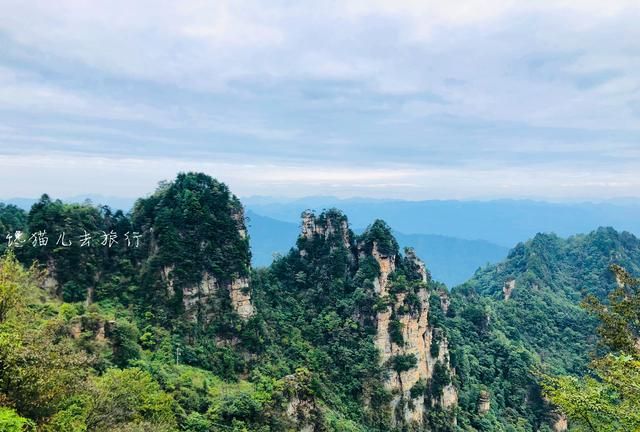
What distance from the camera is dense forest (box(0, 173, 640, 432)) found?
1462cm

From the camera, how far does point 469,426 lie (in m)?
38.7

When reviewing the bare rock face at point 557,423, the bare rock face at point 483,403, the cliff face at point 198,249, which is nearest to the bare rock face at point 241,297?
the cliff face at point 198,249

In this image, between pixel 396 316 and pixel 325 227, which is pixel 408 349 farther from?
pixel 325 227

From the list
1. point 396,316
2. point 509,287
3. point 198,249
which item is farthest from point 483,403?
point 509,287

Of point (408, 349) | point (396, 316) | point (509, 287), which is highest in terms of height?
point (396, 316)

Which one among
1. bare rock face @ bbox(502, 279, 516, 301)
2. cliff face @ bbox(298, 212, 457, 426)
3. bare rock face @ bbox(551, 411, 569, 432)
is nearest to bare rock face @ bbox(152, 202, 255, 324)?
cliff face @ bbox(298, 212, 457, 426)

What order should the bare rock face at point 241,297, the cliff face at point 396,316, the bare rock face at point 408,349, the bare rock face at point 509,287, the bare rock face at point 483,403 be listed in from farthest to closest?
the bare rock face at point 509,287 < the bare rock face at point 483,403 < the cliff face at point 396,316 < the bare rock face at point 408,349 < the bare rock face at point 241,297

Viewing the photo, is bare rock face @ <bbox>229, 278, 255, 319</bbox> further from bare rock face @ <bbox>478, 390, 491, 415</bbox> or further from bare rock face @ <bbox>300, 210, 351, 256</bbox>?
bare rock face @ <bbox>478, 390, 491, 415</bbox>

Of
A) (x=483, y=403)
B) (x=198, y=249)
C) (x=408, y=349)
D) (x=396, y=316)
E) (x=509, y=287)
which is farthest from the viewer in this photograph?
(x=509, y=287)

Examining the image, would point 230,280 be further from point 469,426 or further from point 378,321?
point 469,426

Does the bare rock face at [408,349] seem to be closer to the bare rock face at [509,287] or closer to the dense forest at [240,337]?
the dense forest at [240,337]

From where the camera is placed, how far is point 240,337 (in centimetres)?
3312

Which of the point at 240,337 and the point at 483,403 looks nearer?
the point at 240,337

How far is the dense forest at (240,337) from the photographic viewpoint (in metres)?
14.6
